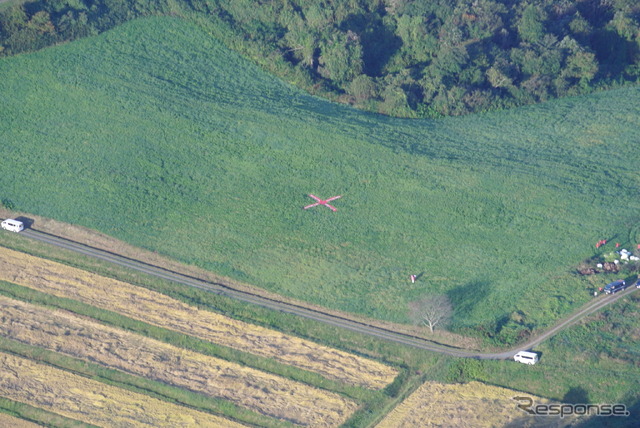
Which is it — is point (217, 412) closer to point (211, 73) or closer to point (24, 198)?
point (24, 198)

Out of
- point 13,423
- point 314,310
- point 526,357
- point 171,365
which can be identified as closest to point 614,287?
point 526,357

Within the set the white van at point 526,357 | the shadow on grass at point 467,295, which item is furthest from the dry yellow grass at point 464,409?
the shadow on grass at point 467,295

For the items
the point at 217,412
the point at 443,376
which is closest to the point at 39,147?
the point at 217,412

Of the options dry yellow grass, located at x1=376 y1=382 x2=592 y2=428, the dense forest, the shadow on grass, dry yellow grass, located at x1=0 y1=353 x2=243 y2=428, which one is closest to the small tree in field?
the shadow on grass

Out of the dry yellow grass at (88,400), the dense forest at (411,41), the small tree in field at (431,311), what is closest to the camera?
the dry yellow grass at (88,400)

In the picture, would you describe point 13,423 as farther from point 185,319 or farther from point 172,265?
point 172,265

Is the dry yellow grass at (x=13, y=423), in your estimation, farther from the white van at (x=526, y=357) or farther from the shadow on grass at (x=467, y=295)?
the white van at (x=526, y=357)
